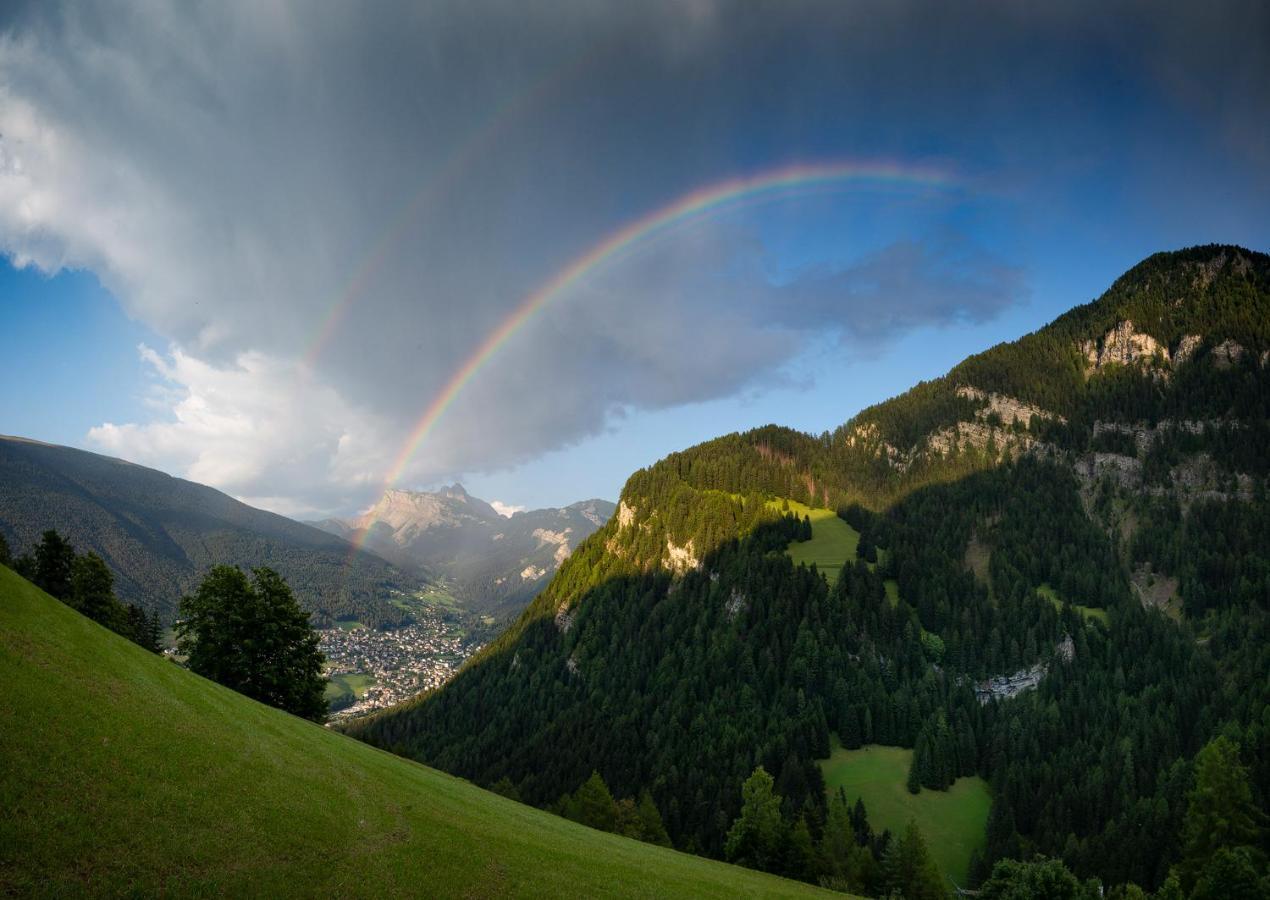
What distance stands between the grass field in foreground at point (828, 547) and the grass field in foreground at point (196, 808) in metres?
142

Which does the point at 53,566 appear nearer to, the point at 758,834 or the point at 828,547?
the point at 758,834

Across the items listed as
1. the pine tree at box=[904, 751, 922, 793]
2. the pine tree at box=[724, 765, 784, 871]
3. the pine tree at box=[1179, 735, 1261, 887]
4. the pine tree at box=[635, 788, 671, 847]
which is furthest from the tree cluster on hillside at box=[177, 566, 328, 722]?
the pine tree at box=[904, 751, 922, 793]

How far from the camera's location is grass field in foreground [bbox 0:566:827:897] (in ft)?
49.0

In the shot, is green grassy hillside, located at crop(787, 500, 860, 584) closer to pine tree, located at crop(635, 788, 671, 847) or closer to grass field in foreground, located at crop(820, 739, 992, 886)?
grass field in foreground, located at crop(820, 739, 992, 886)

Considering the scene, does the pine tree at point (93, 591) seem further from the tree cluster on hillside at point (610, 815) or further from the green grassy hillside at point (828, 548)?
the green grassy hillside at point (828, 548)

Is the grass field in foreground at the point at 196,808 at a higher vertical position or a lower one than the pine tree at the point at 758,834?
higher

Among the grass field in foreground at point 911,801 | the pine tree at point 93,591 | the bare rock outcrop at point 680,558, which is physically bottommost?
the grass field in foreground at point 911,801

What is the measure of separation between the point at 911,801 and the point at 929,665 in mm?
40525

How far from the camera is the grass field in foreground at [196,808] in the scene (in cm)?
1492

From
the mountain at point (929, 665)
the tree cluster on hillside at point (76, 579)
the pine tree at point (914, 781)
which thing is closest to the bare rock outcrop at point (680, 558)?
the mountain at point (929, 665)

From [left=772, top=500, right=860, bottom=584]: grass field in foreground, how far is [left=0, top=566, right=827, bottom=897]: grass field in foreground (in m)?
142

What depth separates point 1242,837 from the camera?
5950cm

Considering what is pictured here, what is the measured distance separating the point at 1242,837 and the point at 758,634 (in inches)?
3540

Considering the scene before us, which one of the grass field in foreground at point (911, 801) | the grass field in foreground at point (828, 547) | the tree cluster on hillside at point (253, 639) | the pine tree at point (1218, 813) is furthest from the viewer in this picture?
the grass field in foreground at point (828, 547)
